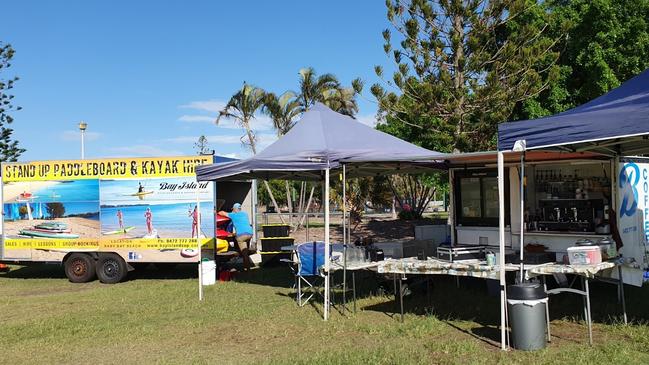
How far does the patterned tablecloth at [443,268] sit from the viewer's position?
6.38m

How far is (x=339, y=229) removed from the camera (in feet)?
75.5

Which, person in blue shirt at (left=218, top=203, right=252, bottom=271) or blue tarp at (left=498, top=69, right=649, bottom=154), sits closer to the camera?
blue tarp at (left=498, top=69, right=649, bottom=154)

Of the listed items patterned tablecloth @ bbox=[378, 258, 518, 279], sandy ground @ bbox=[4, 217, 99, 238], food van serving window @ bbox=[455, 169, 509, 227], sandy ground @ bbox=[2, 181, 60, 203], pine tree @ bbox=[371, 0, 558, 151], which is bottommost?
patterned tablecloth @ bbox=[378, 258, 518, 279]

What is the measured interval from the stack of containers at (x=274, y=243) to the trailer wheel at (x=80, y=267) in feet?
11.6

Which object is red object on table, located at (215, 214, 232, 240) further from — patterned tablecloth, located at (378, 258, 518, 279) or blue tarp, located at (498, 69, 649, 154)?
blue tarp, located at (498, 69, 649, 154)

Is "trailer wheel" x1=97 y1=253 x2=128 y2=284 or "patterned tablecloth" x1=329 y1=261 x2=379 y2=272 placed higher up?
"patterned tablecloth" x1=329 y1=261 x2=379 y2=272

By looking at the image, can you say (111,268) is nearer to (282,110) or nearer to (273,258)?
(273,258)

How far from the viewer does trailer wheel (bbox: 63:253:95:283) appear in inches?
468

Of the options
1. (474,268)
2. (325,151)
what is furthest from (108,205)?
(474,268)

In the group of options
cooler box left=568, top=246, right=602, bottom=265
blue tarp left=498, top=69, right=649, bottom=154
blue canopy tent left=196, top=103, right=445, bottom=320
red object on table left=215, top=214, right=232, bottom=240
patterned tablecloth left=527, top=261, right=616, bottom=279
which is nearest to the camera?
blue tarp left=498, top=69, right=649, bottom=154

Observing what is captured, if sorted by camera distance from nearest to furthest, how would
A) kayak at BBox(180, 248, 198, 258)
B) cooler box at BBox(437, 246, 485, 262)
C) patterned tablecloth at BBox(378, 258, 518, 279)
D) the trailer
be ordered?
patterned tablecloth at BBox(378, 258, 518, 279) → cooler box at BBox(437, 246, 485, 262) → kayak at BBox(180, 248, 198, 258) → the trailer

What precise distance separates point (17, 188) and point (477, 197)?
9.54 meters

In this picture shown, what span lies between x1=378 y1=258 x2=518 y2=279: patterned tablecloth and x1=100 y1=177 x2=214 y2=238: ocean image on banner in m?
5.12

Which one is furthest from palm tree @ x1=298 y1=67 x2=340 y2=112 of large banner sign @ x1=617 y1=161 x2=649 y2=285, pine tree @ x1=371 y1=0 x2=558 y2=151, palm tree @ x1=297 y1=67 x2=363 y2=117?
large banner sign @ x1=617 y1=161 x2=649 y2=285
